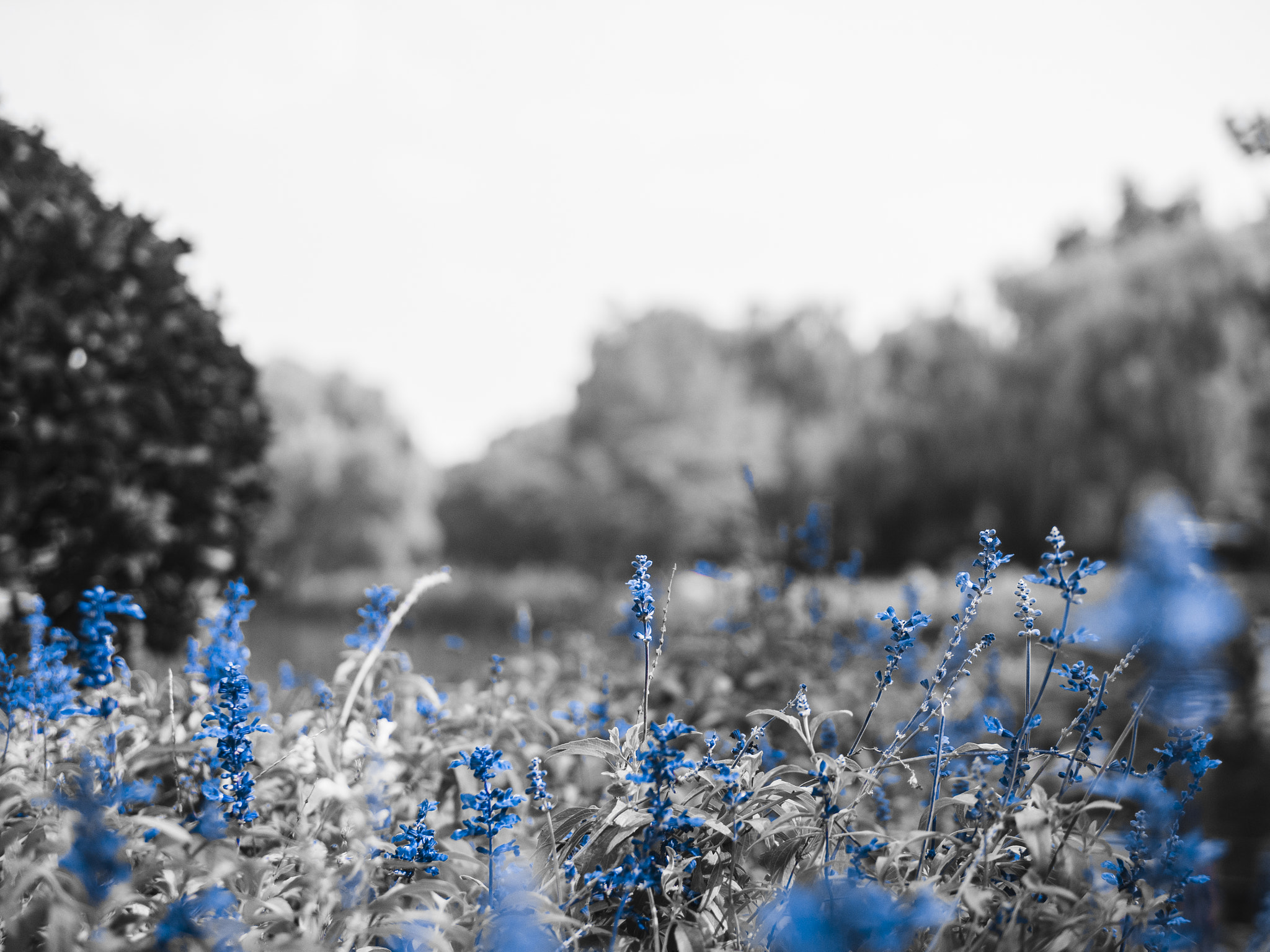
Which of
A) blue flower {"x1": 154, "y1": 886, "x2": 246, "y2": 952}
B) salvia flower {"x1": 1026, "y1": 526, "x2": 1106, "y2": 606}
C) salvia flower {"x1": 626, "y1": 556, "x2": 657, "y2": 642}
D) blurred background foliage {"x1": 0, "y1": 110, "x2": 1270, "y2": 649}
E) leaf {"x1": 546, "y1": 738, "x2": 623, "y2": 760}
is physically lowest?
blue flower {"x1": 154, "y1": 886, "x2": 246, "y2": 952}

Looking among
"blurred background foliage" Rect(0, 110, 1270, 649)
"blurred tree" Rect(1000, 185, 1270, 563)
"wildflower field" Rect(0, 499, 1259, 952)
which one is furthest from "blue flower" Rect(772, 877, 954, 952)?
"blurred tree" Rect(1000, 185, 1270, 563)

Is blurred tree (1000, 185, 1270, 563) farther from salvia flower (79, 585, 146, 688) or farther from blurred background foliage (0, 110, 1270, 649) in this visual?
salvia flower (79, 585, 146, 688)

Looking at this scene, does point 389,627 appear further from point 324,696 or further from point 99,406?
point 99,406

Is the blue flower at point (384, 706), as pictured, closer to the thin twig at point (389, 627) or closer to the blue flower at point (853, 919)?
the thin twig at point (389, 627)

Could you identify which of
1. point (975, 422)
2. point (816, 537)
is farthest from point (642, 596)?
point (975, 422)

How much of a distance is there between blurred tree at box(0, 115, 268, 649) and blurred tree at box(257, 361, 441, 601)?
22.9 metres

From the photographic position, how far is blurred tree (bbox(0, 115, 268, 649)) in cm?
325

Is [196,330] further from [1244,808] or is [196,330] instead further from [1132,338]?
[1132,338]

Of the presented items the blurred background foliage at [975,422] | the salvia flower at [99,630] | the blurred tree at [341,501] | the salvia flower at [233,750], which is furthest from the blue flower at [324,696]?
the blurred tree at [341,501]

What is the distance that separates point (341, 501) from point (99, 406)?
93.2 ft

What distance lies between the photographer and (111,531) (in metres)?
3.47

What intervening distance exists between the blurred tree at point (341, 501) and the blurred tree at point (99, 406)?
22932mm

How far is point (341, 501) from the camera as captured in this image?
3045cm

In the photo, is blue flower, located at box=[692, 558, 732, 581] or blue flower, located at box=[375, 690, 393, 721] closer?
blue flower, located at box=[375, 690, 393, 721]
